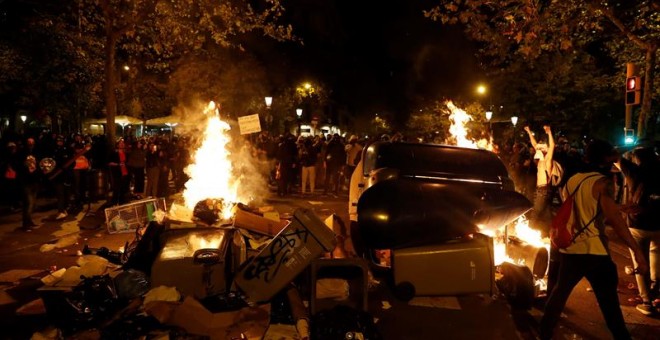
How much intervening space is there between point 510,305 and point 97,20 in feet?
54.6

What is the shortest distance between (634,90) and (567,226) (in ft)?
26.8

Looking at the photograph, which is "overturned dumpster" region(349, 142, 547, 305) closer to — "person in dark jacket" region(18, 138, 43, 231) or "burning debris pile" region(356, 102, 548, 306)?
"burning debris pile" region(356, 102, 548, 306)

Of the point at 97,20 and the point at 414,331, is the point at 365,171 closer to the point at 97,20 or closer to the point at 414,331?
the point at 414,331

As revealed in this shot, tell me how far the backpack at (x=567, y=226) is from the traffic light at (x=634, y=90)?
792 centimetres

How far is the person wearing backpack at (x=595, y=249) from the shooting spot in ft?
14.6

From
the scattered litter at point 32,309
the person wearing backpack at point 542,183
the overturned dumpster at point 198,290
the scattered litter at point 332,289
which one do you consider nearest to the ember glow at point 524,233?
the person wearing backpack at point 542,183

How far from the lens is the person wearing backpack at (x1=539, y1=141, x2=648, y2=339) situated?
14.6ft

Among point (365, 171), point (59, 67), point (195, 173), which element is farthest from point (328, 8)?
point (365, 171)

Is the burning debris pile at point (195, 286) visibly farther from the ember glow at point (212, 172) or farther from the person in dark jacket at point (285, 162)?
the person in dark jacket at point (285, 162)

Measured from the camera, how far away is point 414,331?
5457 mm

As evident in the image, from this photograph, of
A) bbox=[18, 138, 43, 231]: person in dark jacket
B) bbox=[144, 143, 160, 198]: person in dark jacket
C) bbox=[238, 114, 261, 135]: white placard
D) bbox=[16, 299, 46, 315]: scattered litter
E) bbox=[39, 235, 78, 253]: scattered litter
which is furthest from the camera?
bbox=[144, 143, 160, 198]: person in dark jacket

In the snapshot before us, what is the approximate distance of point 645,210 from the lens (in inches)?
234

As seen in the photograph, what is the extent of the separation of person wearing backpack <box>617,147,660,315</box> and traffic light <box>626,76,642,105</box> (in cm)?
585

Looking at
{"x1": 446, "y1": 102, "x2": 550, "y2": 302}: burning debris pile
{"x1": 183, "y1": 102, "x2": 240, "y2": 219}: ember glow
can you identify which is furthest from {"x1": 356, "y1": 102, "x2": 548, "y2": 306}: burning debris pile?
{"x1": 183, "y1": 102, "x2": 240, "y2": 219}: ember glow
